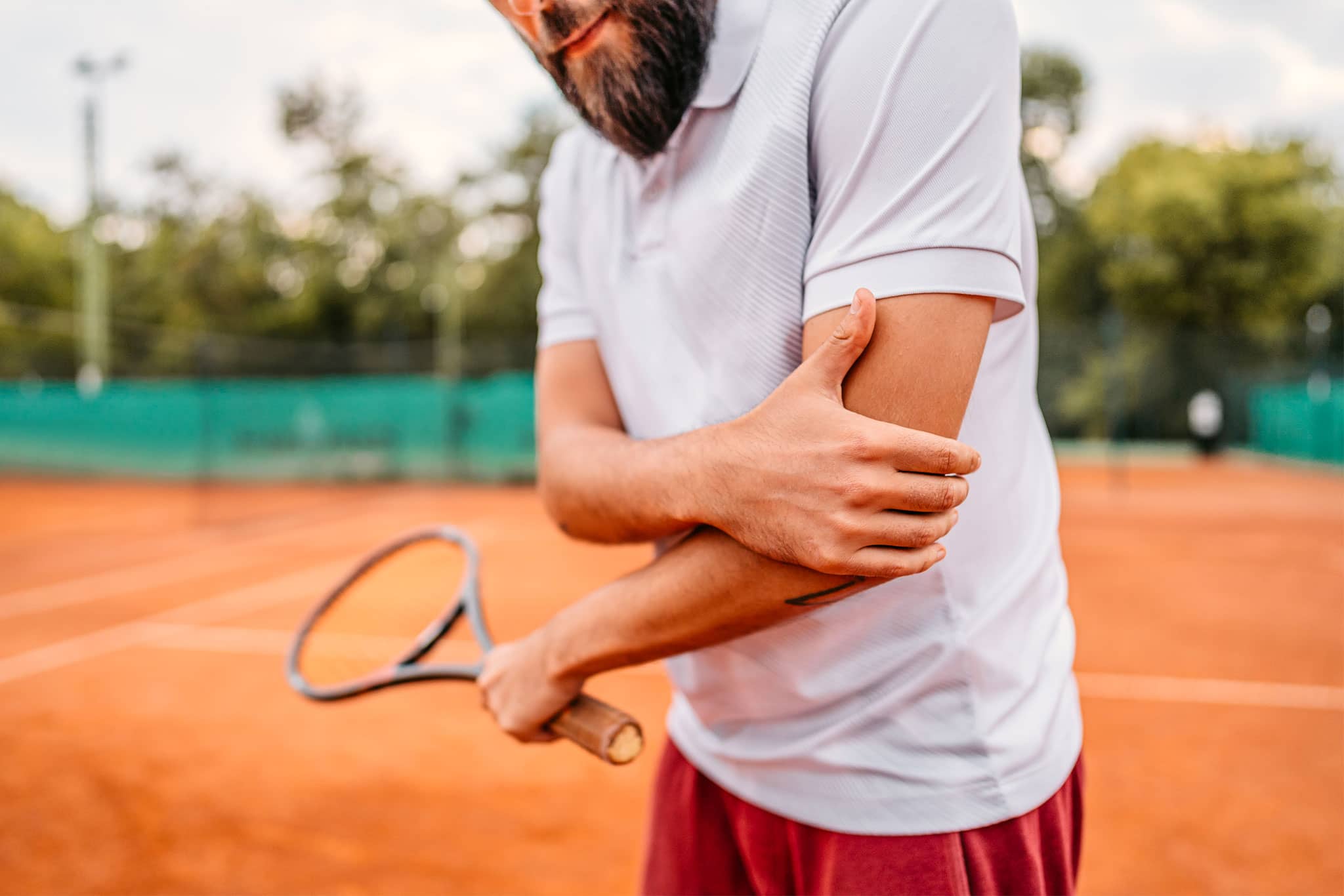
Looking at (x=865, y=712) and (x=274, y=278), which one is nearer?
(x=865, y=712)

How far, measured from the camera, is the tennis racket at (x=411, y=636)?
1.10 meters

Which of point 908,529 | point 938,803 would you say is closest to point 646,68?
point 908,529

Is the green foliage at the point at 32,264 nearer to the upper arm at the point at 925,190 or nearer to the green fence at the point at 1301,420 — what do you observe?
the green fence at the point at 1301,420

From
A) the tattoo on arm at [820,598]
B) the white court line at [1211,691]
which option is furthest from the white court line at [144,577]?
the tattoo on arm at [820,598]

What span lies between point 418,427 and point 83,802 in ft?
38.6

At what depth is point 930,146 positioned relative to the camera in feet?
2.51

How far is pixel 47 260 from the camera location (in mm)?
28031

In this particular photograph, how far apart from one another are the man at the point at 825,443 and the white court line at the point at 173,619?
4658mm

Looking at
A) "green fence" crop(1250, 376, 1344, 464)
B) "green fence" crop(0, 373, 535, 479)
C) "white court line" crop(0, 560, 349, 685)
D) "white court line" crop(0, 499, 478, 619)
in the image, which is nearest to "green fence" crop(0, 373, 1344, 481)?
"green fence" crop(0, 373, 535, 479)

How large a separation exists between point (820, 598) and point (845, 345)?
0.71ft

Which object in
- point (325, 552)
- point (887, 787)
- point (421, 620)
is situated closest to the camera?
point (887, 787)

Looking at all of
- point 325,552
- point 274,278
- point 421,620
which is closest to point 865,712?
point 421,620

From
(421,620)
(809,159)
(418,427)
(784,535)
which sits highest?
(809,159)

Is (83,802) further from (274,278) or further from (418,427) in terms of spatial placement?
(274,278)
